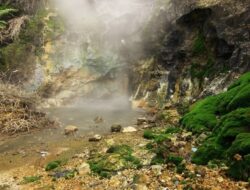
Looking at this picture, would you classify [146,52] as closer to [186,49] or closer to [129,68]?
[129,68]

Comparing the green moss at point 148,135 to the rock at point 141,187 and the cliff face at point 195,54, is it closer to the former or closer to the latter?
the rock at point 141,187

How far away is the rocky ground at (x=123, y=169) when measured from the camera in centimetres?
1084

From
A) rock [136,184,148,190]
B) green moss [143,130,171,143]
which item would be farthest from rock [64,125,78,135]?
rock [136,184,148,190]

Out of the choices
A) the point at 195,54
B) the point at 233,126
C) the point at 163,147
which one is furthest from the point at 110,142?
the point at 195,54

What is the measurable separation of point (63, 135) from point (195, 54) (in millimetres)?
9694

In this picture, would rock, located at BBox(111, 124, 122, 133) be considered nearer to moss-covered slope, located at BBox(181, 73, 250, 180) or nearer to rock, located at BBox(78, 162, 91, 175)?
moss-covered slope, located at BBox(181, 73, 250, 180)

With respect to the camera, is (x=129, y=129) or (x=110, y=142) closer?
(x=110, y=142)

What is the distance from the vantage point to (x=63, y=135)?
61.3ft

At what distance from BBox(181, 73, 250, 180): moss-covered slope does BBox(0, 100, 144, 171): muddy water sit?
4.49 meters

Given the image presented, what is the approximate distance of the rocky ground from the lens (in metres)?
10.8

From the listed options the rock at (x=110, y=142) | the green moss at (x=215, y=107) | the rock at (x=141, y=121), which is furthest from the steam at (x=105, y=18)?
the rock at (x=110, y=142)

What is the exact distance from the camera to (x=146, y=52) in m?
28.3

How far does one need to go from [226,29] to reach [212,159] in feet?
38.9

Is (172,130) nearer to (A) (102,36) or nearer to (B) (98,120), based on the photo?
(B) (98,120)
